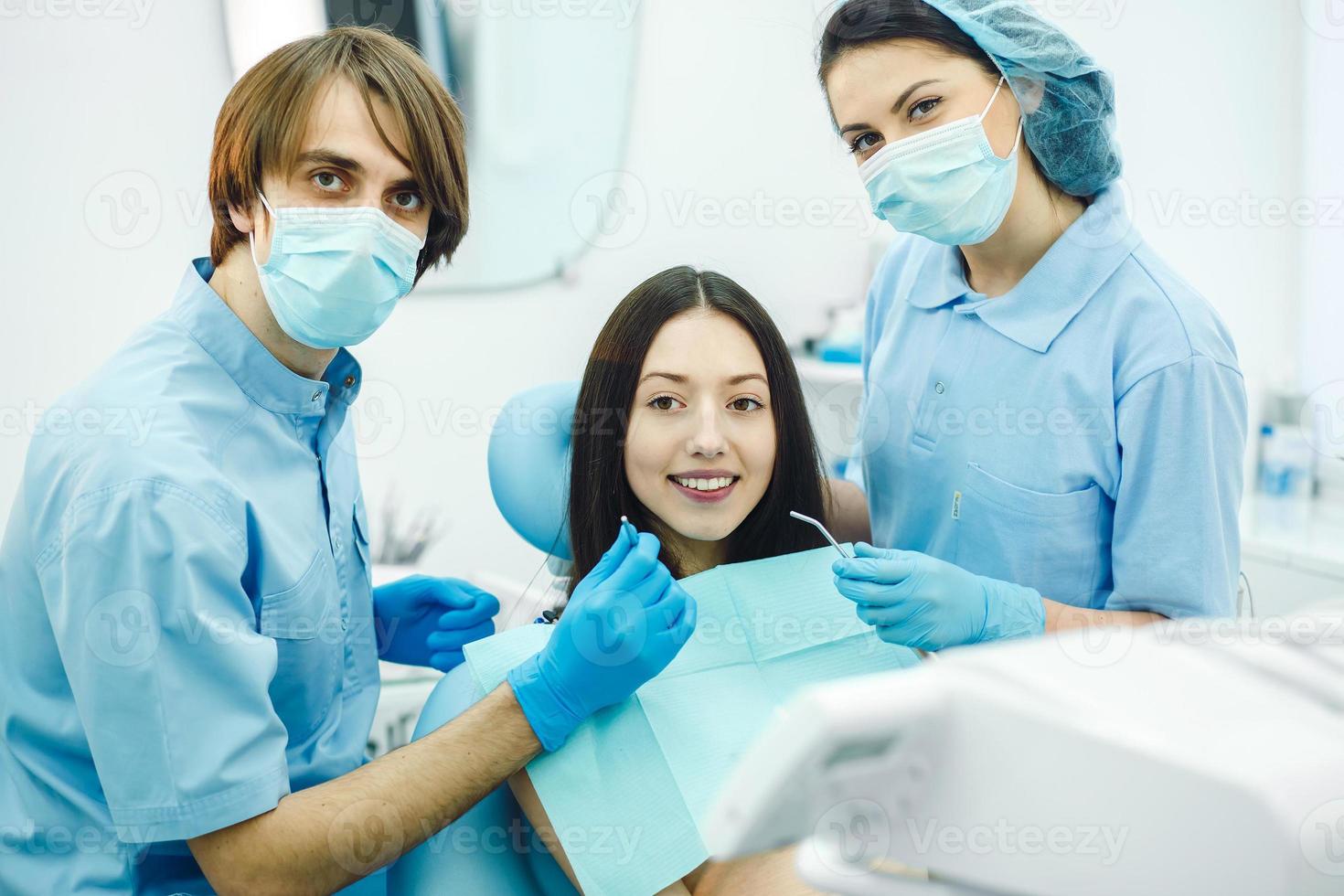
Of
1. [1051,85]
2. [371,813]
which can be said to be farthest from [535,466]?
[1051,85]

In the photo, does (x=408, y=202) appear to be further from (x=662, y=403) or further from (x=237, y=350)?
(x=662, y=403)

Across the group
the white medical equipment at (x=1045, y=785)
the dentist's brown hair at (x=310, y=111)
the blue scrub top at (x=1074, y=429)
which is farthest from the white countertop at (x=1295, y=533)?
the dentist's brown hair at (x=310, y=111)

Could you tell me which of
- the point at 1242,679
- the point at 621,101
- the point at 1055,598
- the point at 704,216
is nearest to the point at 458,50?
the point at 621,101

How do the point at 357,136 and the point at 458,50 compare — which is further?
the point at 458,50

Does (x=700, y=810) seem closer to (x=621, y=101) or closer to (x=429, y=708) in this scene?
(x=429, y=708)

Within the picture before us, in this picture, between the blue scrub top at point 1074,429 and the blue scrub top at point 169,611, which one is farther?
the blue scrub top at point 1074,429

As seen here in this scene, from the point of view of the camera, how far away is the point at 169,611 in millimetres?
967

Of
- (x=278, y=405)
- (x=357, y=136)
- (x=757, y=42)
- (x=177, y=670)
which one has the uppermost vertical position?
(x=757, y=42)

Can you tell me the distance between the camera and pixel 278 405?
1200mm

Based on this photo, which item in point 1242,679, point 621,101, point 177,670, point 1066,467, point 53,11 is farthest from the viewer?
point 621,101

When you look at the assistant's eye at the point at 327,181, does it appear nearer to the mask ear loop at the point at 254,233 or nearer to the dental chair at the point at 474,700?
the mask ear loop at the point at 254,233

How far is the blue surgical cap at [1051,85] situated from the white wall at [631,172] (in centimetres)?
65

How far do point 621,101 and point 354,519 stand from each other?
157cm

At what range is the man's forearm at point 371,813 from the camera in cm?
100
